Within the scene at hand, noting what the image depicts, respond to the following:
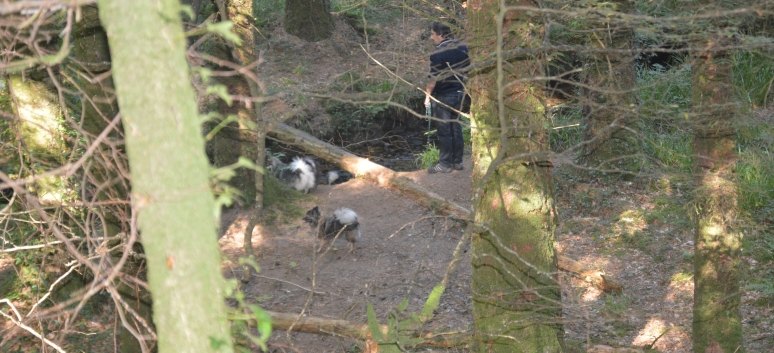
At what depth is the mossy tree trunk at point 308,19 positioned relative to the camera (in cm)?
1764

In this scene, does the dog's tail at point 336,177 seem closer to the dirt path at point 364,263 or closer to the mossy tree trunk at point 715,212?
the dirt path at point 364,263

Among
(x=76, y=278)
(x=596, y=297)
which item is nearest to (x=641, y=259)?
(x=596, y=297)

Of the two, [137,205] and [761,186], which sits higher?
[137,205]

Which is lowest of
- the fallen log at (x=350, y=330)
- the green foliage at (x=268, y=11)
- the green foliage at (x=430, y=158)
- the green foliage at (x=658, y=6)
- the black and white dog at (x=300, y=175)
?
the green foliage at (x=430, y=158)

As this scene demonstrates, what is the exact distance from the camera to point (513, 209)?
4766mm

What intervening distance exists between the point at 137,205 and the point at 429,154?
10367 millimetres

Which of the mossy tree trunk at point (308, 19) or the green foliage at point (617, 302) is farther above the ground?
the mossy tree trunk at point (308, 19)

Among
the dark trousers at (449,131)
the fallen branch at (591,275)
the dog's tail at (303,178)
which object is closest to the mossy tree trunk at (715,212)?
the fallen branch at (591,275)

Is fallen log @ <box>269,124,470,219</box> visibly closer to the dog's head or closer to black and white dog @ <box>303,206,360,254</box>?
the dog's head

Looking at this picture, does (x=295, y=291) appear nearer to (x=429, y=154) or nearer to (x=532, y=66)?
(x=532, y=66)

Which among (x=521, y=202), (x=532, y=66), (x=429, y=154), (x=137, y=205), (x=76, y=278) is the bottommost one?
(x=429, y=154)

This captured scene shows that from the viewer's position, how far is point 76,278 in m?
6.52

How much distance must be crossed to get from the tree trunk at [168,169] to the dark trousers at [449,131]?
784cm

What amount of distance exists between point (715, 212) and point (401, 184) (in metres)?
5.29
